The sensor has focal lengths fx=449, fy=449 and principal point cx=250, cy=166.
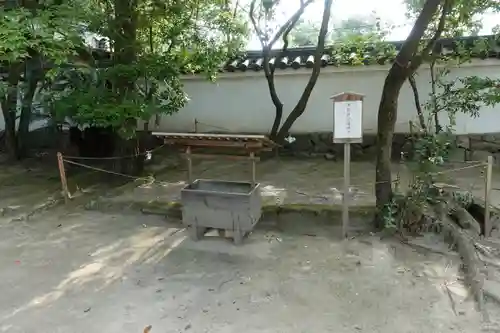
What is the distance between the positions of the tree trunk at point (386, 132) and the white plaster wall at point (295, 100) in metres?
4.97

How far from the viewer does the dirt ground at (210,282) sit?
4191 millimetres

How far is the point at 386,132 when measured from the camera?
599 centimetres

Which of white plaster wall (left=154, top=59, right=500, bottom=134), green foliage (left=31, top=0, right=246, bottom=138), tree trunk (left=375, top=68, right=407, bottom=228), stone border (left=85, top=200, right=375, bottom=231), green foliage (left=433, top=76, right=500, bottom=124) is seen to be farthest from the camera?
white plaster wall (left=154, top=59, right=500, bottom=134)

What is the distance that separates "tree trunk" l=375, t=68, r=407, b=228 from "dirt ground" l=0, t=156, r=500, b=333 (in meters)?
0.53

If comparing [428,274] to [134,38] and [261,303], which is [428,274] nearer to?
[261,303]

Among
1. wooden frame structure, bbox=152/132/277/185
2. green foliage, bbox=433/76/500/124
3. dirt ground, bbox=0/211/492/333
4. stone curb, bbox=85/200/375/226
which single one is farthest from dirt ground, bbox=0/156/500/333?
green foliage, bbox=433/76/500/124

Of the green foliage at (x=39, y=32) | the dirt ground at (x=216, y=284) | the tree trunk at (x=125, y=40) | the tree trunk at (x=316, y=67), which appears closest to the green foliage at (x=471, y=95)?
the tree trunk at (x=316, y=67)

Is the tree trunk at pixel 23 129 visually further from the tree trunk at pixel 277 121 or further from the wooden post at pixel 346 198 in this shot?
the wooden post at pixel 346 198

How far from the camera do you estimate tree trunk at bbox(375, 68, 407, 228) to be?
5.74 meters

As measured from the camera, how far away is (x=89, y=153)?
10703 millimetres

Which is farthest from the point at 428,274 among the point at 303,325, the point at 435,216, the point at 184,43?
the point at 184,43

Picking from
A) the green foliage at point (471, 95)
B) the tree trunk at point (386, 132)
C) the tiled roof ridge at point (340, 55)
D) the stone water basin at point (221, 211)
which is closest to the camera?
the tree trunk at point (386, 132)

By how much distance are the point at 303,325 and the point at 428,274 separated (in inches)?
70.5

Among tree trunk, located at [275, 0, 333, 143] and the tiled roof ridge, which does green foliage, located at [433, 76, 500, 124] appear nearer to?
the tiled roof ridge
